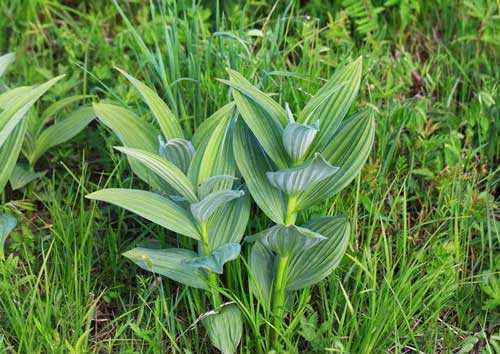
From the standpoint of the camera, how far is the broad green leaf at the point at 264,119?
2.15 metres

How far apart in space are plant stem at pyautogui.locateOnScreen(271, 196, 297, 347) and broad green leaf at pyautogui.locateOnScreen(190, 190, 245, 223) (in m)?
0.18

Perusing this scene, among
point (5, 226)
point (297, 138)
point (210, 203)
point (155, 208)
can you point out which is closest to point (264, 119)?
point (297, 138)

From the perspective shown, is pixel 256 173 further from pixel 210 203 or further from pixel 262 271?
pixel 262 271

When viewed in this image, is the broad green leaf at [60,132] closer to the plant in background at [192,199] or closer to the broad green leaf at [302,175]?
the plant in background at [192,199]

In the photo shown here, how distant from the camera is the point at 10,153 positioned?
8.04 feet

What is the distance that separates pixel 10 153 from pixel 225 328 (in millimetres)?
820

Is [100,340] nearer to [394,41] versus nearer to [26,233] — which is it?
[26,233]

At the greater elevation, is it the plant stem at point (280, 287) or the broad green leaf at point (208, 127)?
the broad green leaf at point (208, 127)

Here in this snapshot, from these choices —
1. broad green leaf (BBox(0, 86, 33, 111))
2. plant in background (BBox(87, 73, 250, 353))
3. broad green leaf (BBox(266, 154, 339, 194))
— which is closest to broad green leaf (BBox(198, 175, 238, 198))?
plant in background (BBox(87, 73, 250, 353))

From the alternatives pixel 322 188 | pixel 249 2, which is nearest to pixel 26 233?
pixel 322 188

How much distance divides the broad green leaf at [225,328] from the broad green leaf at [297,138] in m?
0.48

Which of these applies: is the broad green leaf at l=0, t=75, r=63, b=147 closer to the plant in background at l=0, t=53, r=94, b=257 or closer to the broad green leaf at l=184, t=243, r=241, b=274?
the plant in background at l=0, t=53, r=94, b=257

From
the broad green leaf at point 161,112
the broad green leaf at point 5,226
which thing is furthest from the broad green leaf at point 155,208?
the broad green leaf at point 5,226

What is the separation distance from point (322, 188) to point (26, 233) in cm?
98
